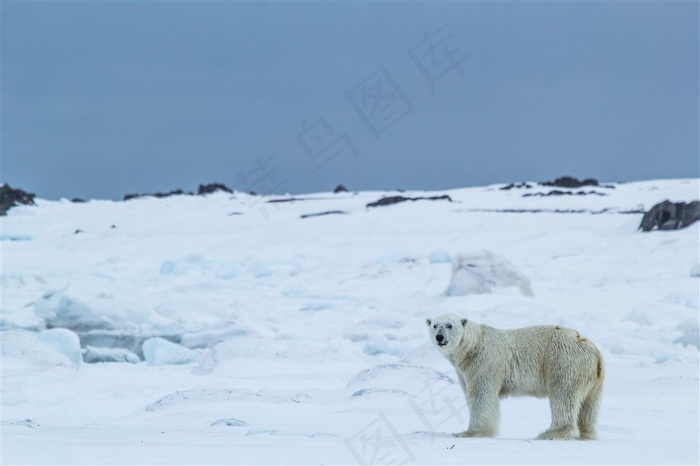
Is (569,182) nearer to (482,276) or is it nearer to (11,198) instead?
(11,198)

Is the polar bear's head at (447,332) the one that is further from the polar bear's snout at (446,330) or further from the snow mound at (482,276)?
the snow mound at (482,276)

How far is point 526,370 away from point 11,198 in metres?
35.0

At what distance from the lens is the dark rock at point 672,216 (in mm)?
21328

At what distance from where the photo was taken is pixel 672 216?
21562 mm

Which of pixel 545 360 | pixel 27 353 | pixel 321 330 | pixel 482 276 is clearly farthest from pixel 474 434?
pixel 482 276

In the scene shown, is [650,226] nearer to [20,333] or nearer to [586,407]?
[20,333]

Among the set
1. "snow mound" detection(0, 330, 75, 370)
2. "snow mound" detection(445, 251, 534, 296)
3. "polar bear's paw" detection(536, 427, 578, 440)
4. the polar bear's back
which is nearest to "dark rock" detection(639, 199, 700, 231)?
"snow mound" detection(445, 251, 534, 296)

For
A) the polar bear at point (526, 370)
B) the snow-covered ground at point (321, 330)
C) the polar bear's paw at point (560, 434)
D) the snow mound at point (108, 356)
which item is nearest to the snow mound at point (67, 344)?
the snow-covered ground at point (321, 330)

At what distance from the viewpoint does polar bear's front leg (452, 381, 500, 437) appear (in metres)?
5.79

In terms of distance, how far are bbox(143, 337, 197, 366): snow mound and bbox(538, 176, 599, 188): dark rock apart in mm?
34306

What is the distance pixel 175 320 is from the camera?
49.1 ft

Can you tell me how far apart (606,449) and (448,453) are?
2.82 ft

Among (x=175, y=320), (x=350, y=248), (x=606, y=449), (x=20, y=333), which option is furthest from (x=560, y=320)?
(x=350, y=248)

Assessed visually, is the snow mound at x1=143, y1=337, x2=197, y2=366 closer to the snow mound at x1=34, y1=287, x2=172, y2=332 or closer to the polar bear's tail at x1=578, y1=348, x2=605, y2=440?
the snow mound at x1=34, y1=287, x2=172, y2=332
